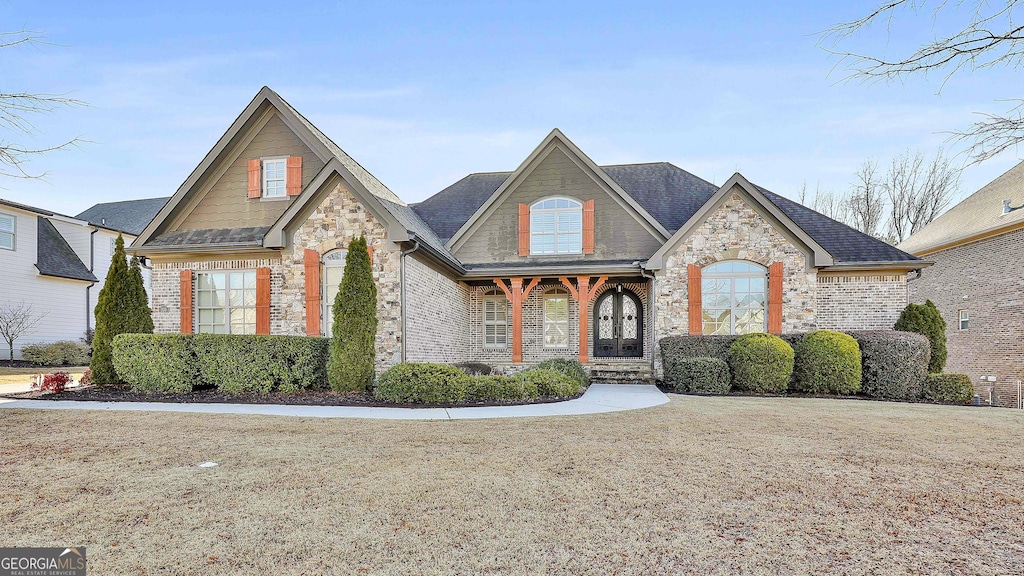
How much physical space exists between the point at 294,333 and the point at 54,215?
16.3 metres

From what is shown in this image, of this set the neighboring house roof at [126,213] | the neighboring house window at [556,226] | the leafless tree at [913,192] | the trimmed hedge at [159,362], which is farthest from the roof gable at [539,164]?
the leafless tree at [913,192]

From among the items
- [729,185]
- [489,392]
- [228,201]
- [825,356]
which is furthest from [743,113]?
[228,201]

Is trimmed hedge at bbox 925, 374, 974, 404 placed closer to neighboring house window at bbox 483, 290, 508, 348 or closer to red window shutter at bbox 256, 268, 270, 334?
neighboring house window at bbox 483, 290, 508, 348

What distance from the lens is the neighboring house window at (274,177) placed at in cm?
1359

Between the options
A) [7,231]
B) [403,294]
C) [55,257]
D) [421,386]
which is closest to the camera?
[421,386]

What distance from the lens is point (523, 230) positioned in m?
15.3

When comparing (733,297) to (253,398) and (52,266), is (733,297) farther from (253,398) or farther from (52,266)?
(52,266)

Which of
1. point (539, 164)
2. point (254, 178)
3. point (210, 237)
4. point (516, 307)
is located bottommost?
point (516, 307)

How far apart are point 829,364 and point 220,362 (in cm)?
1198

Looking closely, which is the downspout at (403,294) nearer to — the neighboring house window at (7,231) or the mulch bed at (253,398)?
the mulch bed at (253,398)

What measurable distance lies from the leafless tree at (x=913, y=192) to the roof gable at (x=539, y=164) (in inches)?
869

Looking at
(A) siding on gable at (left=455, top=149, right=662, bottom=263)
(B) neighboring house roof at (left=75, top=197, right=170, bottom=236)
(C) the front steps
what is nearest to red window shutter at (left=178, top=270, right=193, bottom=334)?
(A) siding on gable at (left=455, top=149, right=662, bottom=263)

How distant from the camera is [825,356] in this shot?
1103 centimetres

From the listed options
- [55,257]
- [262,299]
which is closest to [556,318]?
[262,299]
